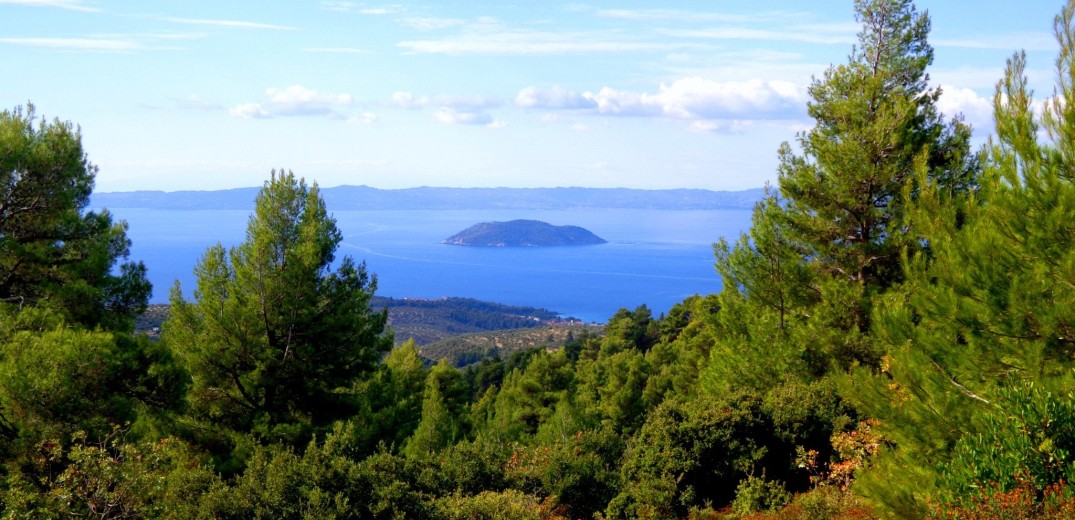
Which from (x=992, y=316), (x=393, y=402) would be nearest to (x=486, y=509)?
(x=992, y=316)

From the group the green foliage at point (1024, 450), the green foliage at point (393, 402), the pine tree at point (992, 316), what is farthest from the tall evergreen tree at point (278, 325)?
the green foliage at point (1024, 450)

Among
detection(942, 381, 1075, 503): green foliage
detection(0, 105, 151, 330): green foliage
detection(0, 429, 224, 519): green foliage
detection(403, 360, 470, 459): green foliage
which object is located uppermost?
detection(0, 105, 151, 330): green foliage

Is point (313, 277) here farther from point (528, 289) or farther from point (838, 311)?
point (528, 289)

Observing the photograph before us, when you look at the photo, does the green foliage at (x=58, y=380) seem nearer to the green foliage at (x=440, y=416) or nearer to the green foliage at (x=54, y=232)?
the green foliage at (x=54, y=232)

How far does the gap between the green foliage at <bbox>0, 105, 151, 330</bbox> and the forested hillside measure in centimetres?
5

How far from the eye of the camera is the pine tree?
6.74 m

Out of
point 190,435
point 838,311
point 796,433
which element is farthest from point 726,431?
point 190,435

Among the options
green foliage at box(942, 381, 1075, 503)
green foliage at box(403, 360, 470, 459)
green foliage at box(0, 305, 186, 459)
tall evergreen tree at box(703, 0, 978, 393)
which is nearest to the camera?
green foliage at box(942, 381, 1075, 503)

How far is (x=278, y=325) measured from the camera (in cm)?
1387

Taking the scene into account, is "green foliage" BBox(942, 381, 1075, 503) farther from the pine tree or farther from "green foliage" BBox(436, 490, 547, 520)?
"green foliage" BBox(436, 490, 547, 520)

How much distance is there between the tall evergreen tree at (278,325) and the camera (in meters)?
13.3

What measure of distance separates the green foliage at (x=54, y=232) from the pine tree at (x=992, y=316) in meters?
13.0

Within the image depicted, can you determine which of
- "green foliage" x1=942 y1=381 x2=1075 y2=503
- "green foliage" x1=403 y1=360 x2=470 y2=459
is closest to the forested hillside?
"green foliage" x1=942 y1=381 x2=1075 y2=503

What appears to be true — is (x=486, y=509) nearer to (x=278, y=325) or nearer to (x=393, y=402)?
(x=278, y=325)
